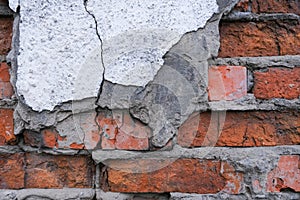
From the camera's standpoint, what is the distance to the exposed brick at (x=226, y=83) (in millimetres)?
625

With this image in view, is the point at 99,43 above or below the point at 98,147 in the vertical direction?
above

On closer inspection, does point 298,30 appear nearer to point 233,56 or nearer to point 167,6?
point 233,56

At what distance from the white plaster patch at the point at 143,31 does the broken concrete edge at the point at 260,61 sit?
2.9 inches

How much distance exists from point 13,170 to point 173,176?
0.89 feet

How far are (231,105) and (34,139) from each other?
331 mm

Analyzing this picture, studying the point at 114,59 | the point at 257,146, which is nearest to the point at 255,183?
the point at 257,146

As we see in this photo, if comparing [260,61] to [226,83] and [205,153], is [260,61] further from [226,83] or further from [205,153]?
[205,153]

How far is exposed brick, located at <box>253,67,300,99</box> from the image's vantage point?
2.05ft

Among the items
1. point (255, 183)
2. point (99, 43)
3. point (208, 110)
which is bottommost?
point (255, 183)

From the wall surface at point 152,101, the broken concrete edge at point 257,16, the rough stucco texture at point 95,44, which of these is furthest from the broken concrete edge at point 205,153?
the broken concrete edge at point 257,16

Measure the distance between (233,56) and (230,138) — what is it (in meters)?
0.14

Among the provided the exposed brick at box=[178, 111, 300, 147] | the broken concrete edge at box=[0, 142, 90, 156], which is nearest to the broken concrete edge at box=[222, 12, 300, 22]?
the exposed brick at box=[178, 111, 300, 147]

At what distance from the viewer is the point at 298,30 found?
0.63 m

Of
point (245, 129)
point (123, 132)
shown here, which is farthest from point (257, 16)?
point (123, 132)
